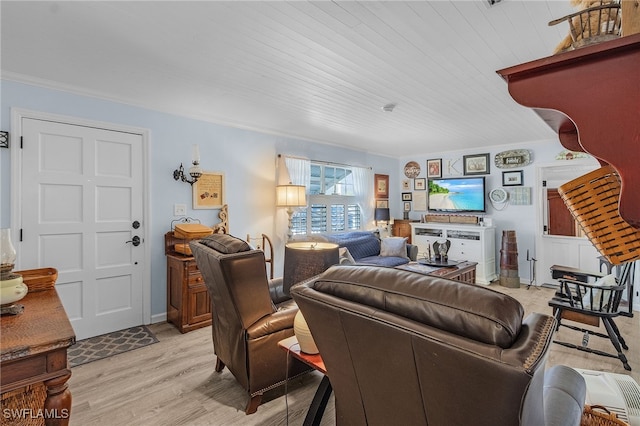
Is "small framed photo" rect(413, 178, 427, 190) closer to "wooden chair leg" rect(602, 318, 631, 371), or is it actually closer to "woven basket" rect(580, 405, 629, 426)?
"wooden chair leg" rect(602, 318, 631, 371)

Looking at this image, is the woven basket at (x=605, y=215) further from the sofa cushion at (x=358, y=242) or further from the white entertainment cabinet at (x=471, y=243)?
the white entertainment cabinet at (x=471, y=243)

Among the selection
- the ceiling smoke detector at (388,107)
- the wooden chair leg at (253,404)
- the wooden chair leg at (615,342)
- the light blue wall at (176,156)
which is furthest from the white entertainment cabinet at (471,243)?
the wooden chair leg at (253,404)

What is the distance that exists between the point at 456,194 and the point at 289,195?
344 cm

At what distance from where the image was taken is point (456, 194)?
19.2 ft

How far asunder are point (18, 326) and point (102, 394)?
4.57 feet

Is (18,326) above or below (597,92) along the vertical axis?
below

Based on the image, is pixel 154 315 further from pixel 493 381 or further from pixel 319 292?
pixel 493 381

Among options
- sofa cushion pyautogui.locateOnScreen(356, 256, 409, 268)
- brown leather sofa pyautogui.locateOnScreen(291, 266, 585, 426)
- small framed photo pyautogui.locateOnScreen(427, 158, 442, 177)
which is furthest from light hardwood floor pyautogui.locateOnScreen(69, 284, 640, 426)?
small framed photo pyautogui.locateOnScreen(427, 158, 442, 177)

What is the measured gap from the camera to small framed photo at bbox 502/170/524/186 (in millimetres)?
5193

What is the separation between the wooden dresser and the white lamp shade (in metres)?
1.39

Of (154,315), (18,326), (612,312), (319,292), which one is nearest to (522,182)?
(612,312)

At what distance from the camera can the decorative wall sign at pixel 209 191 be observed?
3.65 m

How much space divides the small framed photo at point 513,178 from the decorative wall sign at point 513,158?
0.12 meters

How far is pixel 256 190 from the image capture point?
13.8 ft
